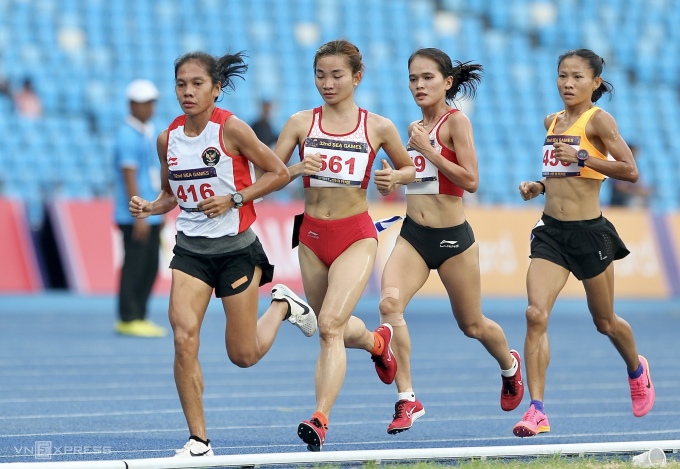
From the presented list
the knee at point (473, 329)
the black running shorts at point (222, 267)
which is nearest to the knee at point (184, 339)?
the black running shorts at point (222, 267)

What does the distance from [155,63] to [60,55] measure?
1.72 meters

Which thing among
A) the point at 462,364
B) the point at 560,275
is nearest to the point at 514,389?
the point at 560,275

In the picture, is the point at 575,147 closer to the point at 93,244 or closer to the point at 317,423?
the point at 317,423

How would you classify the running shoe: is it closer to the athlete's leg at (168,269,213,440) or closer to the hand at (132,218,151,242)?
the athlete's leg at (168,269,213,440)

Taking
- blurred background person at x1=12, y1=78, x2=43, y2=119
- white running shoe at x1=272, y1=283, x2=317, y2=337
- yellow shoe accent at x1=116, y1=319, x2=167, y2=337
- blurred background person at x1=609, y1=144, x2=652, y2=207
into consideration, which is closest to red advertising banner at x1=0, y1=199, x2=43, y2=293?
blurred background person at x1=12, y1=78, x2=43, y2=119

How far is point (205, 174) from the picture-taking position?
22.4 ft

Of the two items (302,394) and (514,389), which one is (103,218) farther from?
(514,389)

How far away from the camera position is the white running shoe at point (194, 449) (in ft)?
21.0

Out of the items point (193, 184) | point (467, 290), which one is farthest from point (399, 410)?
point (193, 184)

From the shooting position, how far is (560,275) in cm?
795

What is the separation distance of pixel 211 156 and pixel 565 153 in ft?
7.38

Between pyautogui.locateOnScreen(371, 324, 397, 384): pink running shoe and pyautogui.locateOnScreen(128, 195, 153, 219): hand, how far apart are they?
1.62m

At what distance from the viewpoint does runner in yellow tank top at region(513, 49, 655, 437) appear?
7.80 meters

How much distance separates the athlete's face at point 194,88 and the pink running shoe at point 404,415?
220 cm
